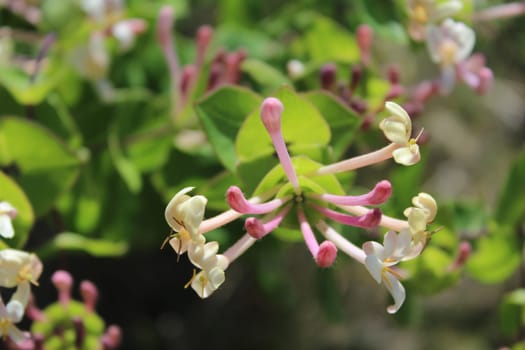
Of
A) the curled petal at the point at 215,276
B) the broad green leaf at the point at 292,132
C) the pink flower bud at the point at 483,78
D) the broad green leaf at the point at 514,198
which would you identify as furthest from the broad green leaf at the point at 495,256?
the curled petal at the point at 215,276

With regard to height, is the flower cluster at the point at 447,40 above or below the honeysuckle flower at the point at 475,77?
above

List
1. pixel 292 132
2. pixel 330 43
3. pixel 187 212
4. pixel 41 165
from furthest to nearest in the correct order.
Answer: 1. pixel 330 43
2. pixel 41 165
3. pixel 292 132
4. pixel 187 212

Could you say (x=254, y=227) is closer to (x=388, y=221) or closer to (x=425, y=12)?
(x=388, y=221)

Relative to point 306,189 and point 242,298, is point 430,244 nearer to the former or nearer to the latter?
point 306,189

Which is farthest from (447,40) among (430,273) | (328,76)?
(430,273)

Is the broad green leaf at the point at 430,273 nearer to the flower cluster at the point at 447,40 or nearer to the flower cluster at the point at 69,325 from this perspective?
the flower cluster at the point at 447,40
